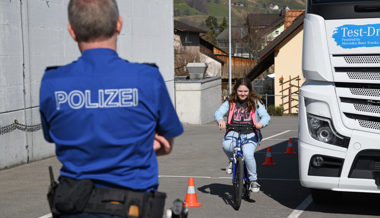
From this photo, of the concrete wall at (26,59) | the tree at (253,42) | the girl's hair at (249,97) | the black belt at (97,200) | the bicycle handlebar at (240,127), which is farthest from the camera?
the tree at (253,42)

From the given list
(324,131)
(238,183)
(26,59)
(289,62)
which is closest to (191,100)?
(26,59)

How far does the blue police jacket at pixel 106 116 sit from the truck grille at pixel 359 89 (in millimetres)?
5145

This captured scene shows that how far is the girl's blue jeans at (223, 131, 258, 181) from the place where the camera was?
9.02 meters

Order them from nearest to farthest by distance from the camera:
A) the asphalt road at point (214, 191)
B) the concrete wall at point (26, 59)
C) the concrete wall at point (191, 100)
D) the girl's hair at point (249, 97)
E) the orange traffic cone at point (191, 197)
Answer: the asphalt road at point (214, 191) < the orange traffic cone at point (191, 197) < the girl's hair at point (249, 97) < the concrete wall at point (26, 59) < the concrete wall at point (191, 100)

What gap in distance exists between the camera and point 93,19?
2.96 metres

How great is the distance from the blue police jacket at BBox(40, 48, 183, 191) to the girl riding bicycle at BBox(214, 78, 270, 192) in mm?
6016

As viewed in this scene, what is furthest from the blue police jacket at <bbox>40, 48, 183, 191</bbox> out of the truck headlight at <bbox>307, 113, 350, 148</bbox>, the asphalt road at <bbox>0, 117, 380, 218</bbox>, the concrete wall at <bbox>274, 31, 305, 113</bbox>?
the concrete wall at <bbox>274, 31, 305, 113</bbox>

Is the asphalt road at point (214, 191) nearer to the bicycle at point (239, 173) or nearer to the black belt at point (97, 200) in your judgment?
the bicycle at point (239, 173)

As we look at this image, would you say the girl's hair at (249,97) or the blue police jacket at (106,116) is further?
the girl's hair at (249,97)

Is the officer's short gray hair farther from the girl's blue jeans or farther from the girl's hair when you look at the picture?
the girl's hair

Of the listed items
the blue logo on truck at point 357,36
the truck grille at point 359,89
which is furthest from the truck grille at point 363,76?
the blue logo on truck at point 357,36

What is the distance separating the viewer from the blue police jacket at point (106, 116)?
2.96 m

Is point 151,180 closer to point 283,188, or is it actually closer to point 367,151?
point 367,151

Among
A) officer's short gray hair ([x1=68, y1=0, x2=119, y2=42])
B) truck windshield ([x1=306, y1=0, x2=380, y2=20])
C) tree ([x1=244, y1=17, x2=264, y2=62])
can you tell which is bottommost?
officer's short gray hair ([x1=68, y1=0, x2=119, y2=42])
